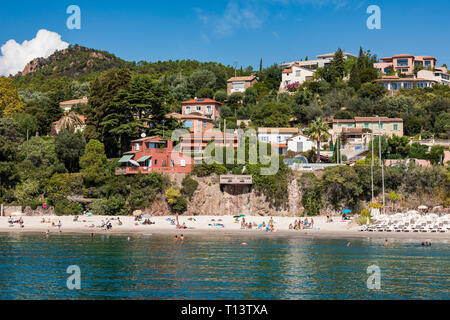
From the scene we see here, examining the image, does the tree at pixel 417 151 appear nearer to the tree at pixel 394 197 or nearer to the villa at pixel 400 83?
the tree at pixel 394 197

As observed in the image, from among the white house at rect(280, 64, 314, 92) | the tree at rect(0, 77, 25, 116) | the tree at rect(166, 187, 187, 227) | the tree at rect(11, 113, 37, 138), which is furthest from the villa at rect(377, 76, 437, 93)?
the tree at rect(0, 77, 25, 116)

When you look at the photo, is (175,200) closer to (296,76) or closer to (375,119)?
(375,119)

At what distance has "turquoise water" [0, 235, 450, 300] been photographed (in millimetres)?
27188

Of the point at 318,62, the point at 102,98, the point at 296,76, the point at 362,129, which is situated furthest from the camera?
the point at 318,62

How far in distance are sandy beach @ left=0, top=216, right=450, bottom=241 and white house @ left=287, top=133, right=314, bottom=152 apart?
2166cm

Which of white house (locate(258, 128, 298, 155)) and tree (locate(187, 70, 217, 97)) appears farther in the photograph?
tree (locate(187, 70, 217, 97))

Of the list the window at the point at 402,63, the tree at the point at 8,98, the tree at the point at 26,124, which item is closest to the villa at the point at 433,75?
the window at the point at 402,63

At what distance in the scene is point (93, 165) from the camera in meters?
58.6

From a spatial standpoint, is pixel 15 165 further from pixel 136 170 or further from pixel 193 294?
pixel 193 294

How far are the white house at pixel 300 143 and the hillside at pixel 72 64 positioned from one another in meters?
103

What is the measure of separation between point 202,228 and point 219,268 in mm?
18621

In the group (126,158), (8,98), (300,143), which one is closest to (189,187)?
(126,158)

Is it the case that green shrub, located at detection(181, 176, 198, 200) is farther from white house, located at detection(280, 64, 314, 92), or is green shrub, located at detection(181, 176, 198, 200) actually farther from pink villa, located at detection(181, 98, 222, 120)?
white house, located at detection(280, 64, 314, 92)

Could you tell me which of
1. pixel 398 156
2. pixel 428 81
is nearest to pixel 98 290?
pixel 398 156
